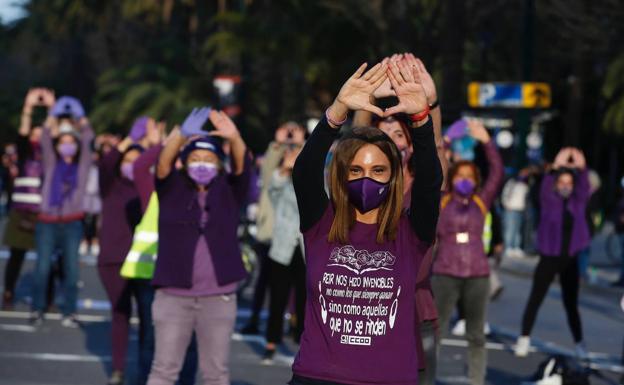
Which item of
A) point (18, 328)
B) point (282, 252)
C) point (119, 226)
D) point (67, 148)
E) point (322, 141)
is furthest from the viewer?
point (18, 328)

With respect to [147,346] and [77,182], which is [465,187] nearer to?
[147,346]

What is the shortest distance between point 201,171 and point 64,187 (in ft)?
15.4

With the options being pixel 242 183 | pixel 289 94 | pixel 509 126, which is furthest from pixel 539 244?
pixel 289 94

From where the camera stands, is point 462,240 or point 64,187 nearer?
point 462,240

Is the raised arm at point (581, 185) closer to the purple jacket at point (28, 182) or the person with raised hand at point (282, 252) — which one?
the person with raised hand at point (282, 252)

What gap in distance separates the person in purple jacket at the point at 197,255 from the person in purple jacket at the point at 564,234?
4.59 metres

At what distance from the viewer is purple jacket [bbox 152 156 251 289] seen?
721 centimetres

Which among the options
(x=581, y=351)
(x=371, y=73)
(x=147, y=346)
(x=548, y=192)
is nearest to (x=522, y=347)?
A: (x=581, y=351)

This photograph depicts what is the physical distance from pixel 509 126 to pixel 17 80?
1445 inches

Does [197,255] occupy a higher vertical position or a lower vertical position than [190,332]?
higher

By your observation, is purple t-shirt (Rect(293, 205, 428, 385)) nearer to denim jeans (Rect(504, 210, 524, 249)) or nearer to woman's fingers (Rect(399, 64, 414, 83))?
woman's fingers (Rect(399, 64, 414, 83))

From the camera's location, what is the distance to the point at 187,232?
7.27 metres

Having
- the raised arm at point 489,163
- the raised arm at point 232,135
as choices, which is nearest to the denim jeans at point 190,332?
the raised arm at point 232,135

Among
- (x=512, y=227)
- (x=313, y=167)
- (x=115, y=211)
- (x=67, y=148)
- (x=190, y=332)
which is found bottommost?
(x=190, y=332)
